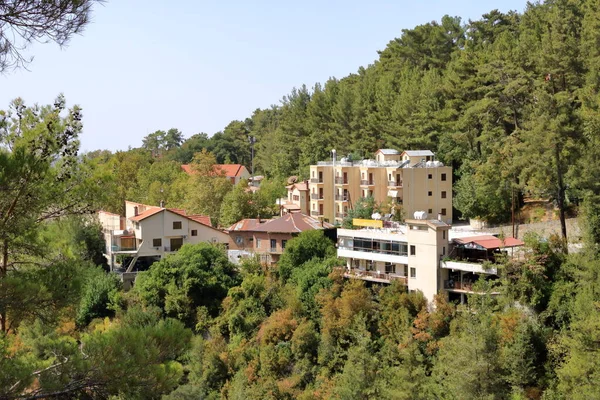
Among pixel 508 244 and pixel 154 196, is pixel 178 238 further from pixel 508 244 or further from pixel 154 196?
pixel 508 244

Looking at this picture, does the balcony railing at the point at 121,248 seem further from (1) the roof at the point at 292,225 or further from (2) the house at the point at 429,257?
(2) the house at the point at 429,257

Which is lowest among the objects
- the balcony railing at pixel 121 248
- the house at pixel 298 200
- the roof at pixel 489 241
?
the balcony railing at pixel 121 248

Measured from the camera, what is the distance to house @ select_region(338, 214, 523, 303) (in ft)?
78.5

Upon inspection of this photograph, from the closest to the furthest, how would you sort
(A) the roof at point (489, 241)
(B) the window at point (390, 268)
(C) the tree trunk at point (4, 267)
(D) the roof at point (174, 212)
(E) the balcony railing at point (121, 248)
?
(C) the tree trunk at point (4, 267)
(A) the roof at point (489, 241)
(B) the window at point (390, 268)
(D) the roof at point (174, 212)
(E) the balcony railing at point (121, 248)

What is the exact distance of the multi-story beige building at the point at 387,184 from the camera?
33062mm

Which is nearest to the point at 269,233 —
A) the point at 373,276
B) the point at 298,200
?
the point at 373,276

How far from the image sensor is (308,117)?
48438mm

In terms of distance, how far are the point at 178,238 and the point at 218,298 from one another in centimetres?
561

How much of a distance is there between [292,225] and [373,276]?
619cm

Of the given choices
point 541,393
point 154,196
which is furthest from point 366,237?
point 154,196

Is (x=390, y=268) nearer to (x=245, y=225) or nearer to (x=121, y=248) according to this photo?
(x=245, y=225)

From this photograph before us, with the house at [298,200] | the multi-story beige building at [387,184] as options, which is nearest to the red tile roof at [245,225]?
the multi-story beige building at [387,184]

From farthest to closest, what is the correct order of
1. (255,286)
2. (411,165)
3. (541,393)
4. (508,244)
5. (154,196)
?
(154,196), (411,165), (255,286), (508,244), (541,393)

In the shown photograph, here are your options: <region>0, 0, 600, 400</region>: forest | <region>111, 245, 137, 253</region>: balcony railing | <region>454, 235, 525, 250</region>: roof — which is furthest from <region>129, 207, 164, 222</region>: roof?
<region>454, 235, 525, 250</region>: roof
